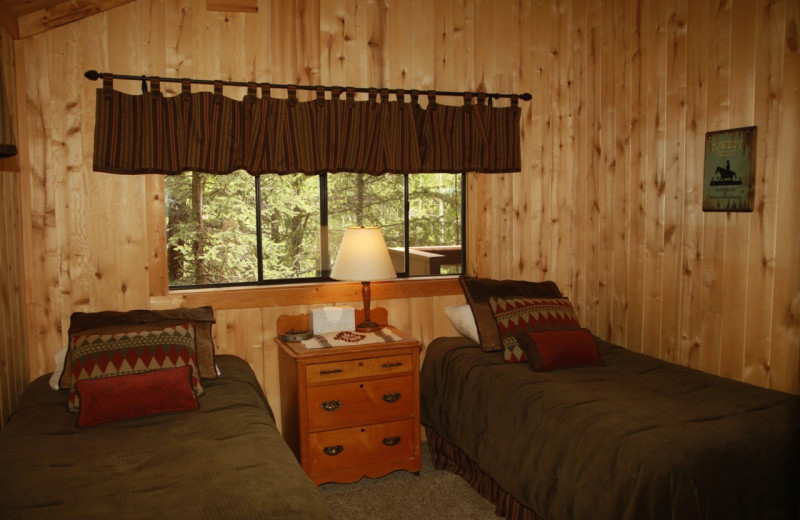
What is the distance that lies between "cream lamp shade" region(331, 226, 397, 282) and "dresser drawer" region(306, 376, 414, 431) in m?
0.53

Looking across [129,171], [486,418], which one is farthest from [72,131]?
[486,418]

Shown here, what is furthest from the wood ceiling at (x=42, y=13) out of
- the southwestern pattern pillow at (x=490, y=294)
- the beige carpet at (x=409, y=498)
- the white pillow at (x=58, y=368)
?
the beige carpet at (x=409, y=498)

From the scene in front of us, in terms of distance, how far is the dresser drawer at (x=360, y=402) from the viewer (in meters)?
2.88

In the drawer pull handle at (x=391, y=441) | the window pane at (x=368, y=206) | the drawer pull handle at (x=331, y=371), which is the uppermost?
the window pane at (x=368, y=206)

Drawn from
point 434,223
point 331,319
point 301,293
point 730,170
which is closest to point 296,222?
point 301,293

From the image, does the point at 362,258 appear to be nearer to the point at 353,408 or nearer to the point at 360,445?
the point at 353,408

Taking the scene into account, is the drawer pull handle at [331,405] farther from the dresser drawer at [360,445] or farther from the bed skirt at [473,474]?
the bed skirt at [473,474]

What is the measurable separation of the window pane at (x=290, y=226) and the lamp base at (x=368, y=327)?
0.42m

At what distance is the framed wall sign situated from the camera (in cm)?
274

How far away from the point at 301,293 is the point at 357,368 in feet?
1.93

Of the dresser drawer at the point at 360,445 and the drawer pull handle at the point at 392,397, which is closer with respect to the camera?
the dresser drawer at the point at 360,445

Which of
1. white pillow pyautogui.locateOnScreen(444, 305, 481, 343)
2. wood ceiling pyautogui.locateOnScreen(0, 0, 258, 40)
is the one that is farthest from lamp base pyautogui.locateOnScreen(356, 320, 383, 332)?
wood ceiling pyautogui.locateOnScreen(0, 0, 258, 40)

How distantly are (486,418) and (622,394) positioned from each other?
60cm

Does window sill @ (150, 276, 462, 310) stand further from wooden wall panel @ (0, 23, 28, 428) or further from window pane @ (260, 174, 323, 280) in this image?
wooden wall panel @ (0, 23, 28, 428)
